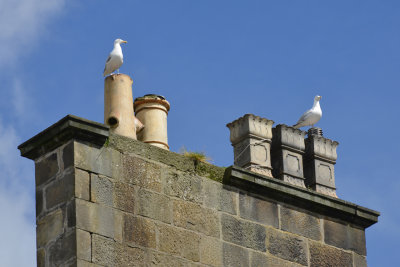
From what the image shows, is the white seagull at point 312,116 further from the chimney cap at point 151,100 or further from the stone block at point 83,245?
the stone block at point 83,245

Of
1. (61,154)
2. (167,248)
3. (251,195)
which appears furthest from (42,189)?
(251,195)

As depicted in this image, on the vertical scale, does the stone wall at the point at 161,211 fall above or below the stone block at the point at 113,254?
above

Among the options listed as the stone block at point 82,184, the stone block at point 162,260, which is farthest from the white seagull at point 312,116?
the stone block at point 82,184

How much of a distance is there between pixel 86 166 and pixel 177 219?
121 centimetres

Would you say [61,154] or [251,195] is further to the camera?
[251,195]

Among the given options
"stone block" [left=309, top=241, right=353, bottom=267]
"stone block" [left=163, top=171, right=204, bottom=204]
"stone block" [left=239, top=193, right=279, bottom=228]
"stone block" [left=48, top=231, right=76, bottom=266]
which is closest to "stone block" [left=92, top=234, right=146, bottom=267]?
"stone block" [left=48, top=231, right=76, bottom=266]

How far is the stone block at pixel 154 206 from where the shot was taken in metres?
14.0

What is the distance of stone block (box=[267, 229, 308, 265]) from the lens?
1496cm

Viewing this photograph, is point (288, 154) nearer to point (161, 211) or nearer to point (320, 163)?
point (320, 163)

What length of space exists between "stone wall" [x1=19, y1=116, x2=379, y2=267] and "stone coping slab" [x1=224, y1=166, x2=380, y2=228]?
1 centimetres

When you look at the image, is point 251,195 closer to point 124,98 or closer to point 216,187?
point 216,187

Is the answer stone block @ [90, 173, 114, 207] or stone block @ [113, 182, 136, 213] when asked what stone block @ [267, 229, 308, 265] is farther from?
stone block @ [90, 173, 114, 207]

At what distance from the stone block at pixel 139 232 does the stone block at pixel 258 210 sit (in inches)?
53.1

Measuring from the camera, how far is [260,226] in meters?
14.9
